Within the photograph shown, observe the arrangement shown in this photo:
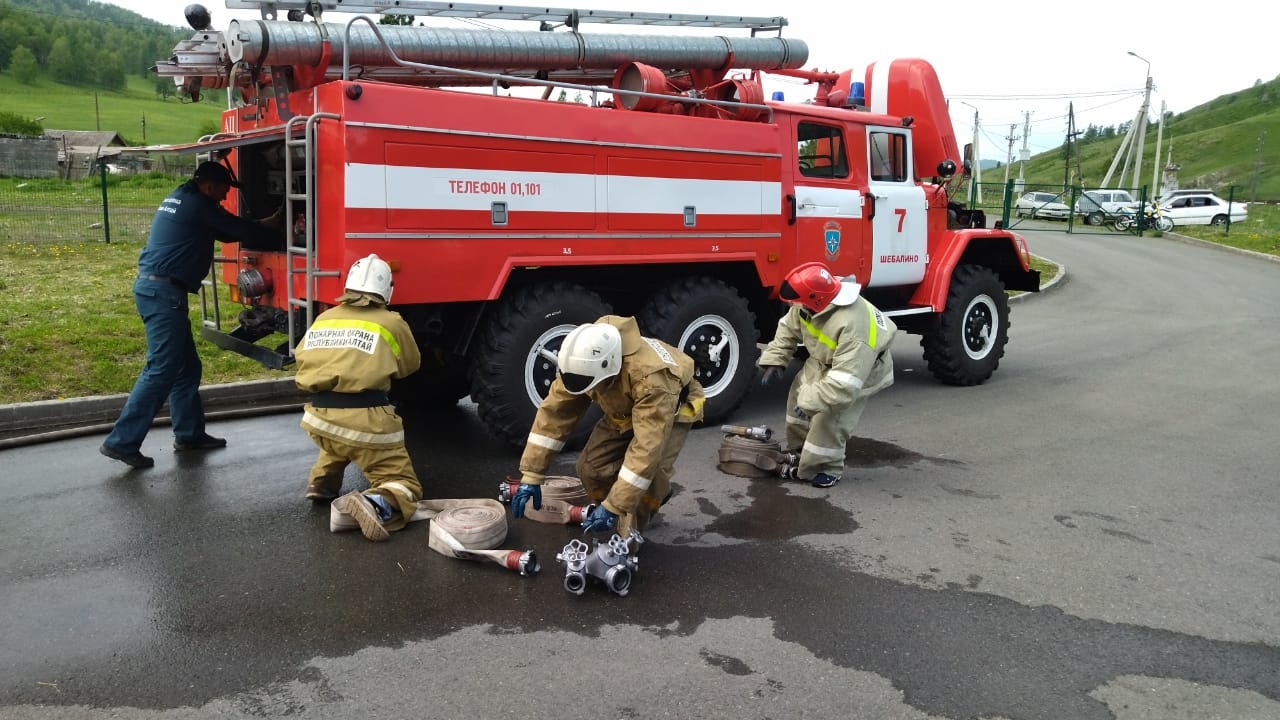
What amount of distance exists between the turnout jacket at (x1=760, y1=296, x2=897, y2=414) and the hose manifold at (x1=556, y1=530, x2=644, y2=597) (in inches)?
80.8

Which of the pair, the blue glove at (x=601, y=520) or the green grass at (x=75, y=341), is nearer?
the blue glove at (x=601, y=520)

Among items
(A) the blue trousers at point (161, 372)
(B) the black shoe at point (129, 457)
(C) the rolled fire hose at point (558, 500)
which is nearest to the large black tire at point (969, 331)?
(C) the rolled fire hose at point (558, 500)

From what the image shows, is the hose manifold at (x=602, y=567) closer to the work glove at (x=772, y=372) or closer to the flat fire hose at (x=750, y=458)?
the flat fire hose at (x=750, y=458)

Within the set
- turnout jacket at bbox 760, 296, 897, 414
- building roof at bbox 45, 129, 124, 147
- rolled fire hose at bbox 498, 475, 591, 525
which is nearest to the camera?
rolled fire hose at bbox 498, 475, 591, 525

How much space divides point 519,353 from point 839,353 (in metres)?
2.12

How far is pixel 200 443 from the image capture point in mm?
6480

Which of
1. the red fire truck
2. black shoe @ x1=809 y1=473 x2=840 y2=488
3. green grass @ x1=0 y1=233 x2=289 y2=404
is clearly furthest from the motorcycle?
green grass @ x1=0 y1=233 x2=289 y2=404

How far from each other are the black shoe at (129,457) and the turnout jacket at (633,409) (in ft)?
9.65

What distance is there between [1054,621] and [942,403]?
455 cm

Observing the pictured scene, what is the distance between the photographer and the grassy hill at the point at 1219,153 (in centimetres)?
7656

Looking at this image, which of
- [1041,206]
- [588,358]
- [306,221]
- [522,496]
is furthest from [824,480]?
[1041,206]

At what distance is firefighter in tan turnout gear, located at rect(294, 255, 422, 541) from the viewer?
16.4ft

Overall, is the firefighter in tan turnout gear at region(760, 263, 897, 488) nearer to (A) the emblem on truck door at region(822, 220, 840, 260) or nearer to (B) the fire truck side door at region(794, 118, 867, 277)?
(B) the fire truck side door at region(794, 118, 867, 277)

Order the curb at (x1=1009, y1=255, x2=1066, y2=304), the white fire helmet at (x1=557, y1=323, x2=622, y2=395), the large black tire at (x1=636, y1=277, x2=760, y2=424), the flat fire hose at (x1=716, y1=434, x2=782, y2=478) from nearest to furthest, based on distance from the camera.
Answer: the white fire helmet at (x1=557, y1=323, x2=622, y2=395) < the flat fire hose at (x1=716, y1=434, x2=782, y2=478) < the large black tire at (x1=636, y1=277, x2=760, y2=424) < the curb at (x1=1009, y1=255, x2=1066, y2=304)
